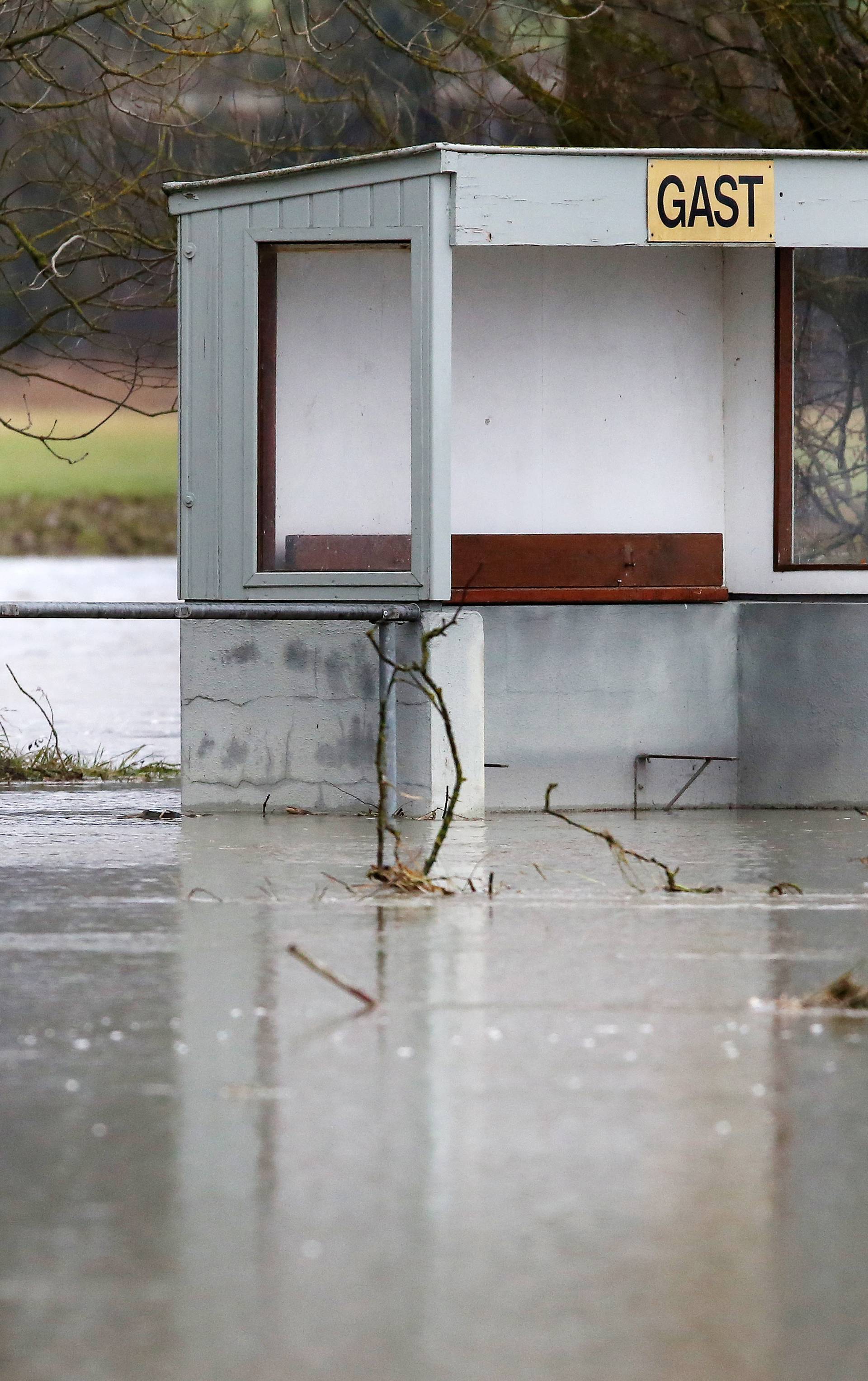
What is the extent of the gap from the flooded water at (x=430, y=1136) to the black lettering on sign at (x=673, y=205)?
3.20 meters

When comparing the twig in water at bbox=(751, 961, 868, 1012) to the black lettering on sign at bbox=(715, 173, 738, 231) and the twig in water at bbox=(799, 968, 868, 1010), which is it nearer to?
the twig in water at bbox=(799, 968, 868, 1010)

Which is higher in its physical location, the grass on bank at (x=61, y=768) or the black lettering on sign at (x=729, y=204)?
the black lettering on sign at (x=729, y=204)

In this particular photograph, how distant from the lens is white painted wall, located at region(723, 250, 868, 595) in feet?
31.5

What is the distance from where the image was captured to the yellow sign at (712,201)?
8.74 meters

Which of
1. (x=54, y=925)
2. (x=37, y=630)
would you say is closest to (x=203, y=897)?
(x=54, y=925)

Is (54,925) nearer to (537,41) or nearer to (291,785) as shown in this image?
(291,785)

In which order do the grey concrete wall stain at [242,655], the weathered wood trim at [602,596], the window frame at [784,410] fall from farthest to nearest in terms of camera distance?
the window frame at [784,410]
the weathered wood trim at [602,596]
the grey concrete wall stain at [242,655]

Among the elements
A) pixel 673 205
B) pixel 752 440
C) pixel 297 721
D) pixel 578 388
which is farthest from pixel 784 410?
pixel 297 721

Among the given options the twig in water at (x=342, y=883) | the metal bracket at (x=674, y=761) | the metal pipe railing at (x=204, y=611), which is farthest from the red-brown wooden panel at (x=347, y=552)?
the twig in water at (x=342, y=883)

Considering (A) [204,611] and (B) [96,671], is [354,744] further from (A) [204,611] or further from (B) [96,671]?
(B) [96,671]

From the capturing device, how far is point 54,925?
611 cm

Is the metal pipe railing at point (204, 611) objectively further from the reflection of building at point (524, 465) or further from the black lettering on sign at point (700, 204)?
the black lettering on sign at point (700, 204)

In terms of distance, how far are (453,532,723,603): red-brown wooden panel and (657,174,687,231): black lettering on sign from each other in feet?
5.01

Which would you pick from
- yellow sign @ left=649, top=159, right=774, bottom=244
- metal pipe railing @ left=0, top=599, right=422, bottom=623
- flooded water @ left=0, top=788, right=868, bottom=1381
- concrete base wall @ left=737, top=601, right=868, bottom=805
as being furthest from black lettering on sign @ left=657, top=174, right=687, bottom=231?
flooded water @ left=0, top=788, right=868, bottom=1381
